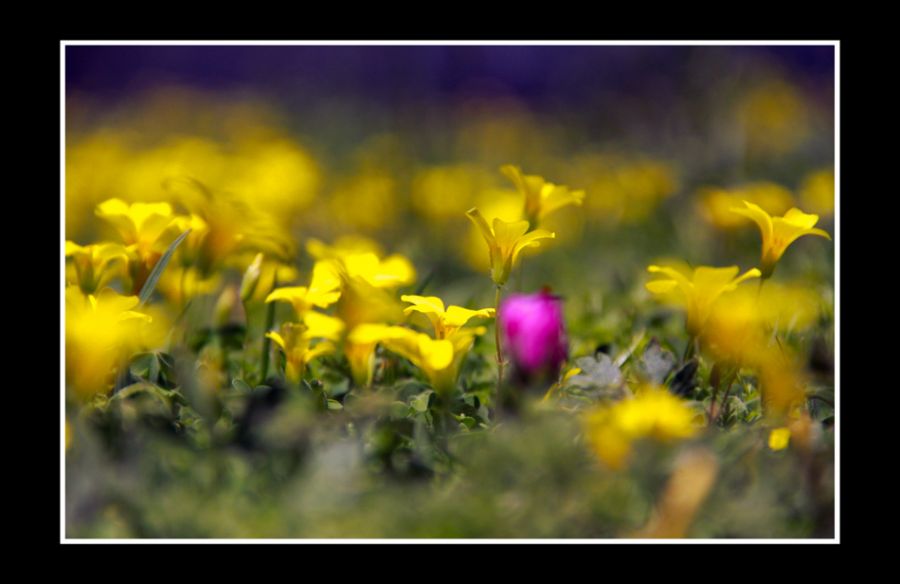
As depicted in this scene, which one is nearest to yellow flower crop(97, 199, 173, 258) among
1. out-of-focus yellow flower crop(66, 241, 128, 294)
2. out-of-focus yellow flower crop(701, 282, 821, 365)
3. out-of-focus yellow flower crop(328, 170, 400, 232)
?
out-of-focus yellow flower crop(66, 241, 128, 294)

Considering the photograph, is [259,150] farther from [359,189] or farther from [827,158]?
[827,158]

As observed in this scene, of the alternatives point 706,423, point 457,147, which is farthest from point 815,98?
point 706,423

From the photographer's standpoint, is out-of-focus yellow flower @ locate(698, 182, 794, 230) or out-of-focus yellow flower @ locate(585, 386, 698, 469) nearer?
out-of-focus yellow flower @ locate(585, 386, 698, 469)

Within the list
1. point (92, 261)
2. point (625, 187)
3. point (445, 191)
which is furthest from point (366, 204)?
point (92, 261)

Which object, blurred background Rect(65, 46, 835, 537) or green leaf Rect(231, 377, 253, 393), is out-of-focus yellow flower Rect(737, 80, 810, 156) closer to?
blurred background Rect(65, 46, 835, 537)

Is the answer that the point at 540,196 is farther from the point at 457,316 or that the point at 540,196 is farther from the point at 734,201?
the point at 734,201
